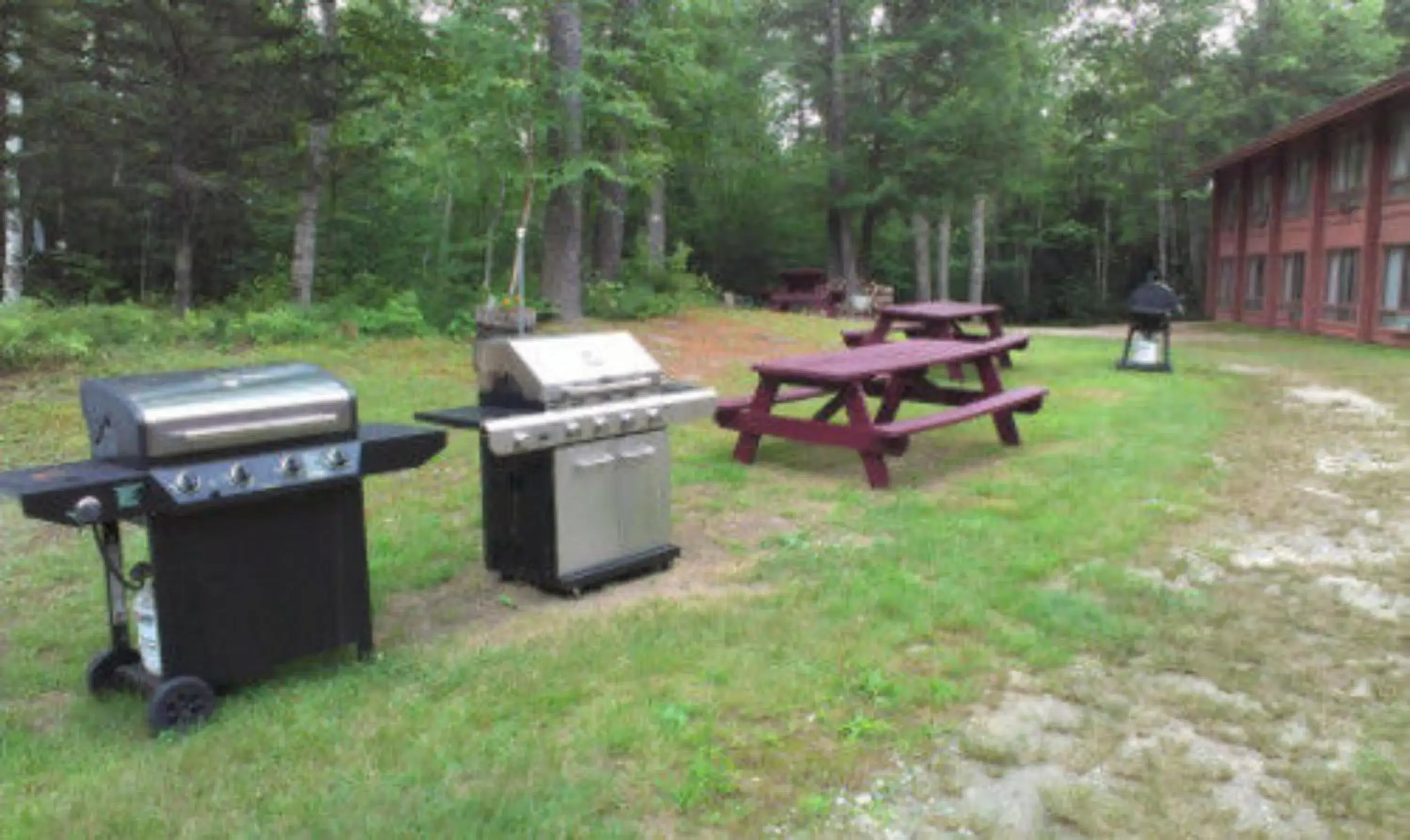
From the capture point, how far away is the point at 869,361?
7.95 m

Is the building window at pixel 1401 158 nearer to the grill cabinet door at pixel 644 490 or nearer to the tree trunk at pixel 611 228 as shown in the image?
the tree trunk at pixel 611 228

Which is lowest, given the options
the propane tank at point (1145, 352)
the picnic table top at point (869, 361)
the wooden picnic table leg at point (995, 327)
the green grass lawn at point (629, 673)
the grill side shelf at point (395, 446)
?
the green grass lawn at point (629, 673)

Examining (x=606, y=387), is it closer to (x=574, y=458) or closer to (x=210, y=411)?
(x=574, y=458)

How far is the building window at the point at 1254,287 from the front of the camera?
2739cm

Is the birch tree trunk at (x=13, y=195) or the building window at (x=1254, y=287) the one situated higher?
the birch tree trunk at (x=13, y=195)

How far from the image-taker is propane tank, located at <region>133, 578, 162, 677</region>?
3615mm

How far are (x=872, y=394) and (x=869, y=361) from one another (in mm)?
1970

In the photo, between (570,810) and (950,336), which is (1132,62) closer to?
(950,336)

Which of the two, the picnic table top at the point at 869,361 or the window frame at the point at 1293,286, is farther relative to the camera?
the window frame at the point at 1293,286

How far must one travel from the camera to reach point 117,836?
9.38 ft

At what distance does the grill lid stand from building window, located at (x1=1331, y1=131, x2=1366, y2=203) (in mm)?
20795

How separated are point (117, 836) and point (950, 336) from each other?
11530 millimetres

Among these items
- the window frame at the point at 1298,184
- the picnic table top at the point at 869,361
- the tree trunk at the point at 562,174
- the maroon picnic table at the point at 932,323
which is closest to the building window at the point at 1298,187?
the window frame at the point at 1298,184

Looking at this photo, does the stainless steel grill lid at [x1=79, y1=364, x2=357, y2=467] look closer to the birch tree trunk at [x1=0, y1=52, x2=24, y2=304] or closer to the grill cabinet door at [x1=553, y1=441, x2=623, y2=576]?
the grill cabinet door at [x1=553, y1=441, x2=623, y2=576]
